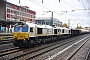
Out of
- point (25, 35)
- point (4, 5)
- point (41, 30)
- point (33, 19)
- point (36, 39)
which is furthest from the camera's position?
point (33, 19)

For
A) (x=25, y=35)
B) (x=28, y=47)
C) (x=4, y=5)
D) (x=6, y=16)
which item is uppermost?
(x=4, y=5)

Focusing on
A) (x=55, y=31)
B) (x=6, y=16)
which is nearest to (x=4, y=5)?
(x=6, y=16)

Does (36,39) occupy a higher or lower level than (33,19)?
lower

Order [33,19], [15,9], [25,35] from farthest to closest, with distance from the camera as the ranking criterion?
1. [33,19]
2. [15,9]
3. [25,35]

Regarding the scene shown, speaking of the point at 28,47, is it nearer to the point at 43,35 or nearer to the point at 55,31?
the point at 43,35

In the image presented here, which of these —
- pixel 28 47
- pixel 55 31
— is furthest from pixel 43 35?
pixel 55 31

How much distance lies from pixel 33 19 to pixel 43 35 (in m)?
83.8

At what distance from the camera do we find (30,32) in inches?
803

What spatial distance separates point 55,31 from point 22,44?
13.8m

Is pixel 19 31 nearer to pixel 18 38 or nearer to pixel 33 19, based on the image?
pixel 18 38

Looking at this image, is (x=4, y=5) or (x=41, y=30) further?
(x=4, y=5)

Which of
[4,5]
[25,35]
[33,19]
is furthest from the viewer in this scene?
[33,19]

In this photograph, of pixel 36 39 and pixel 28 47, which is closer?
pixel 28 47

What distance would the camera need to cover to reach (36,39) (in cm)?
2244
